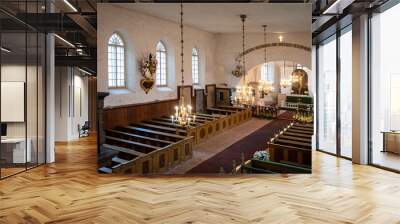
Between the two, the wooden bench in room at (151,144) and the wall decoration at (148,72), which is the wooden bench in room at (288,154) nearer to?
the wooden bench in room at (151,144)

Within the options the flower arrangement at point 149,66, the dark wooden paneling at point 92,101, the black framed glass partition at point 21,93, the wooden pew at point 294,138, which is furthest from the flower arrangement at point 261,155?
the dark wooden paneling at point 92,101

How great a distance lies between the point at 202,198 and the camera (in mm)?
5430

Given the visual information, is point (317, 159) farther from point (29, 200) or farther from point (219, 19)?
point (29, 200)

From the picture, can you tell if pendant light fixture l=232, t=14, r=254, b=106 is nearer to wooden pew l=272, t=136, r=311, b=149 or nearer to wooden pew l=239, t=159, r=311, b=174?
wooden pew l=272, t=136, r=311, b=149

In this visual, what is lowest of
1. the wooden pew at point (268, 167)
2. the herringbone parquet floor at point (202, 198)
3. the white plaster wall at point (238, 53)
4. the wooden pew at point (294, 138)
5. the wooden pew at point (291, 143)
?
the herringbone parquet floor at point (202, 198)

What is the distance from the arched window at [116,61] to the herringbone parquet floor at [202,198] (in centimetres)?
160

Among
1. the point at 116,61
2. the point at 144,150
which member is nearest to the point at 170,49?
the point at 116,61

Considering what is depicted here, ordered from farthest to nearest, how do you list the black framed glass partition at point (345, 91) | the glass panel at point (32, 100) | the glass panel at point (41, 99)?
the black framed glass partition at point (345, 91) → the glass panel at point (41, 99) → the glass panel at point (32, 100)

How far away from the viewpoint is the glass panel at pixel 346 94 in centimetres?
845

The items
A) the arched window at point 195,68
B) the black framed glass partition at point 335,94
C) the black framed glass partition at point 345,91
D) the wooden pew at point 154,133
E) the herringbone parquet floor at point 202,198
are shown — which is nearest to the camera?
the herringbone parquet floor at point 202,198

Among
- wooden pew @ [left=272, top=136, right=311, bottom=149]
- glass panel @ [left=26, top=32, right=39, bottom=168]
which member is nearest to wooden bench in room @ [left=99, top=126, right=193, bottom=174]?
wooden pew @ [left=272, top=136, right=311, bottom=149]

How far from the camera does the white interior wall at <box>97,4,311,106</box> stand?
21.9 feet

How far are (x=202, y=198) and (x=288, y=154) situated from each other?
2103 millimetres

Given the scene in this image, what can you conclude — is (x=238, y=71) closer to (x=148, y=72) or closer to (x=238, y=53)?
(x=238, y=53)
